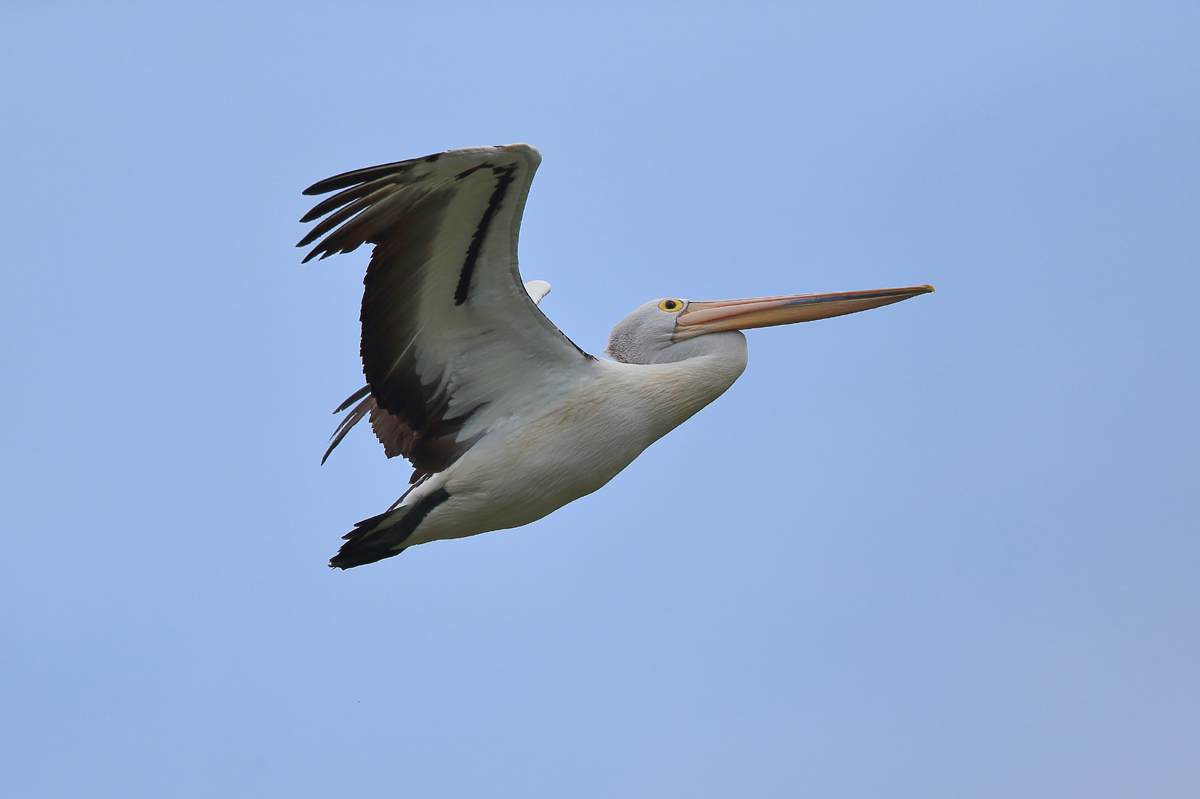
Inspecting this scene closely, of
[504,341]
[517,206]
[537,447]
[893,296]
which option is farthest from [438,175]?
[893,296]

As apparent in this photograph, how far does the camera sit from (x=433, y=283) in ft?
22.3

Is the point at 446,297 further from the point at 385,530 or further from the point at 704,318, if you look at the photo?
the point at 704,318

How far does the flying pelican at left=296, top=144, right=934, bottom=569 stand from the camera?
6.67m

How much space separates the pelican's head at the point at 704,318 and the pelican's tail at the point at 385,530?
1.53 m

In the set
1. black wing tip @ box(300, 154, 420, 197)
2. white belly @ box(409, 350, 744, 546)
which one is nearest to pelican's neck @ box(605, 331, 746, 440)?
white belly @ box(409, 350, 744, 546)

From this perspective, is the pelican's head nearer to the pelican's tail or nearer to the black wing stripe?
the black wing stripe

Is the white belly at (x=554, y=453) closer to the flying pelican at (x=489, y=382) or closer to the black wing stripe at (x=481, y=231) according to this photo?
the flying pelican at (x=489, y=382)

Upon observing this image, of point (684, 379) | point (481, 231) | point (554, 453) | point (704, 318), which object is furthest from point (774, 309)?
point (481, 231)

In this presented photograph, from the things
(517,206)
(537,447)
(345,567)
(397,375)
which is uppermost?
(517,206)

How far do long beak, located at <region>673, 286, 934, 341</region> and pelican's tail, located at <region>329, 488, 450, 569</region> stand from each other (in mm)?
1773

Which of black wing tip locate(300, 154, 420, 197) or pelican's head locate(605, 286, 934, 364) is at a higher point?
black wing tip locate(300, 154, 420, 197)

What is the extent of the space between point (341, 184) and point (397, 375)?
1436 mm

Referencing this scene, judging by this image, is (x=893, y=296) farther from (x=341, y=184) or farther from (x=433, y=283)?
(x=341, y=184)

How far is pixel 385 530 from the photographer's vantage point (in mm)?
7184
